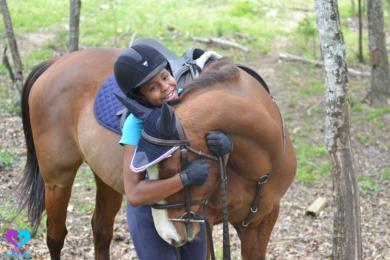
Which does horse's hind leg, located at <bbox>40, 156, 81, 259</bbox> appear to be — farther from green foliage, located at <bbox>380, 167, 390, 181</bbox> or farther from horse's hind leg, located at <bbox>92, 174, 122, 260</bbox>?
green foliage, located at <bbox>380, 167, 390, 181</bbox>

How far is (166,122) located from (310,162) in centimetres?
465

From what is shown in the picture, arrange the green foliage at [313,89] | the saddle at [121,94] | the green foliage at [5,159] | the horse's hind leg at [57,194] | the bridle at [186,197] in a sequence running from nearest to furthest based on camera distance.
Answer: the bridle at [186,197], the saddle at [121,94], the horse's hind leg at [57,194], the green foliage at [5,159], the green foliage at [313,89]

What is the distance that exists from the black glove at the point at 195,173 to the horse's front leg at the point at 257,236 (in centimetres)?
79

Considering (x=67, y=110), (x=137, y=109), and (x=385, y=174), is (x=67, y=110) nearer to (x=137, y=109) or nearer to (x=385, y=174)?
(x=137, y=109)

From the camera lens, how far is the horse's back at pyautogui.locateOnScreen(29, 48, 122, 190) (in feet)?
12.5

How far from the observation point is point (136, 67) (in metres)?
2.49

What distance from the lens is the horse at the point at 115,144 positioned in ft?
Answer: 8.33

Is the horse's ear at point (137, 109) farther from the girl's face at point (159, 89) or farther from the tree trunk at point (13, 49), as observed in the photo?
the tree trunk at point (13, 49)

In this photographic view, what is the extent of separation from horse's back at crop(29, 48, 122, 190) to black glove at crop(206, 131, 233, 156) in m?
1.39

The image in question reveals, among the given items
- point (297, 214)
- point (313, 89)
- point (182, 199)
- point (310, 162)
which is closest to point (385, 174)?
point (310, 162)

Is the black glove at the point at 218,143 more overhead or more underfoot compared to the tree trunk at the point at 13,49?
more overhead

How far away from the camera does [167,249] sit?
9.12 ft

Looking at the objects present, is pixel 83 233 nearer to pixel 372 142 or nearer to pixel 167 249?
pixel 167 249

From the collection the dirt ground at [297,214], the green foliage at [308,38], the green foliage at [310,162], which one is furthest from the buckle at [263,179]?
the green foliage at [308,38]
